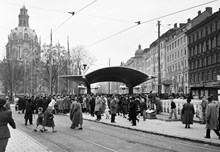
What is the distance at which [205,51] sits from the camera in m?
64.0

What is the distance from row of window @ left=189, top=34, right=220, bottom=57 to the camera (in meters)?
58.9

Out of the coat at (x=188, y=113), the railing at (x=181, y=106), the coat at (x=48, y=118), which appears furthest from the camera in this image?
the railing at (x=181, y=106)

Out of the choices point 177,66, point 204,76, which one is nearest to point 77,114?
point 204,76

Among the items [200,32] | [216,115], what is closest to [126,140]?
[216,115]

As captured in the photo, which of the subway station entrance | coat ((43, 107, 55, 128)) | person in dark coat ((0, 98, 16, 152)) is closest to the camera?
person in dark coat ((0, 98, 16, 152))

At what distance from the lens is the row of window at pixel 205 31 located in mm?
58469

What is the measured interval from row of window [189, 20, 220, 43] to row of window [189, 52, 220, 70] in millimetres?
4369

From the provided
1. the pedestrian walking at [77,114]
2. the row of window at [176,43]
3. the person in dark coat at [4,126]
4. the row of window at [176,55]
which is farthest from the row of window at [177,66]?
the person in dark coat at [4,126]

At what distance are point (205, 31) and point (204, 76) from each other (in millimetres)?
8411

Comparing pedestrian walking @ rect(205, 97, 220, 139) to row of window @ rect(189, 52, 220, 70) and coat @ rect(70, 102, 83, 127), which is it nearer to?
coat @ rect(70, 102, 83, 127)

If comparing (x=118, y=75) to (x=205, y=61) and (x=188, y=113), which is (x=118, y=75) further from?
(x=205, y=61)

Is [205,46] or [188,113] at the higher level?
[205,46]

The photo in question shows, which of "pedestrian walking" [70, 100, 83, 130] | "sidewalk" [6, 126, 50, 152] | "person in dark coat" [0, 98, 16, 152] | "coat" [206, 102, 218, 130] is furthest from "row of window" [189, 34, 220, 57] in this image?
"person in dark coat" [0, 98, 16, 152]

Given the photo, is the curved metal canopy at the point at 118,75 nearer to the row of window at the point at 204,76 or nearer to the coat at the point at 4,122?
the row of window at the point at 204,76
